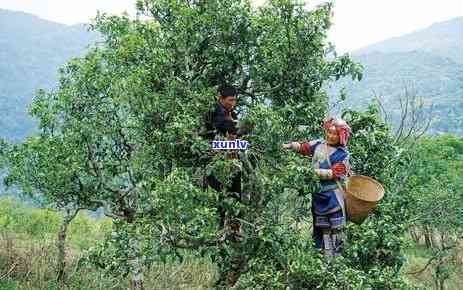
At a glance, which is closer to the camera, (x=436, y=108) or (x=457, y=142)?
(x=457, y=142)

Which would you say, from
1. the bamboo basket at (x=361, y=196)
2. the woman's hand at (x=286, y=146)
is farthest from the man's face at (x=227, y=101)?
the bamboo basket at (x=361, y=196)

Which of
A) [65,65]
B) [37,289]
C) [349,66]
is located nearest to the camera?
[349,66]

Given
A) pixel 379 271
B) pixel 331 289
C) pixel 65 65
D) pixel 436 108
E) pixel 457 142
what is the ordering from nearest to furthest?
pixel 331 289
pixel 379 271
pixel 65 65
pixel 457 142
pixel 436 108

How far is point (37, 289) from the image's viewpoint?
961cm

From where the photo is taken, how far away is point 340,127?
6.19 metres

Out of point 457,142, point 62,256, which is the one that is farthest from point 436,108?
point 62,256

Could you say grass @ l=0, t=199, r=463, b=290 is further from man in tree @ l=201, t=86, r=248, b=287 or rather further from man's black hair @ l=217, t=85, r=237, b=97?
man's black hair @ l=217, t=85, r=237, b=97

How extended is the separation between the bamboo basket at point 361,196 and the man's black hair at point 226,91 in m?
1.55

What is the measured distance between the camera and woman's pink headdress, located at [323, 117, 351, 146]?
6176 millimetres

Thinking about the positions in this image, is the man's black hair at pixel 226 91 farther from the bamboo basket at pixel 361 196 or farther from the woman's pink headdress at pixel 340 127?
the bamboo basket at pixel 361 196

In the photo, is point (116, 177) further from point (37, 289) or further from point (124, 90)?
point (37, 289)

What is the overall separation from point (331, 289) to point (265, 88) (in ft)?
8.06

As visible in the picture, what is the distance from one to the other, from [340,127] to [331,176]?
51cm
